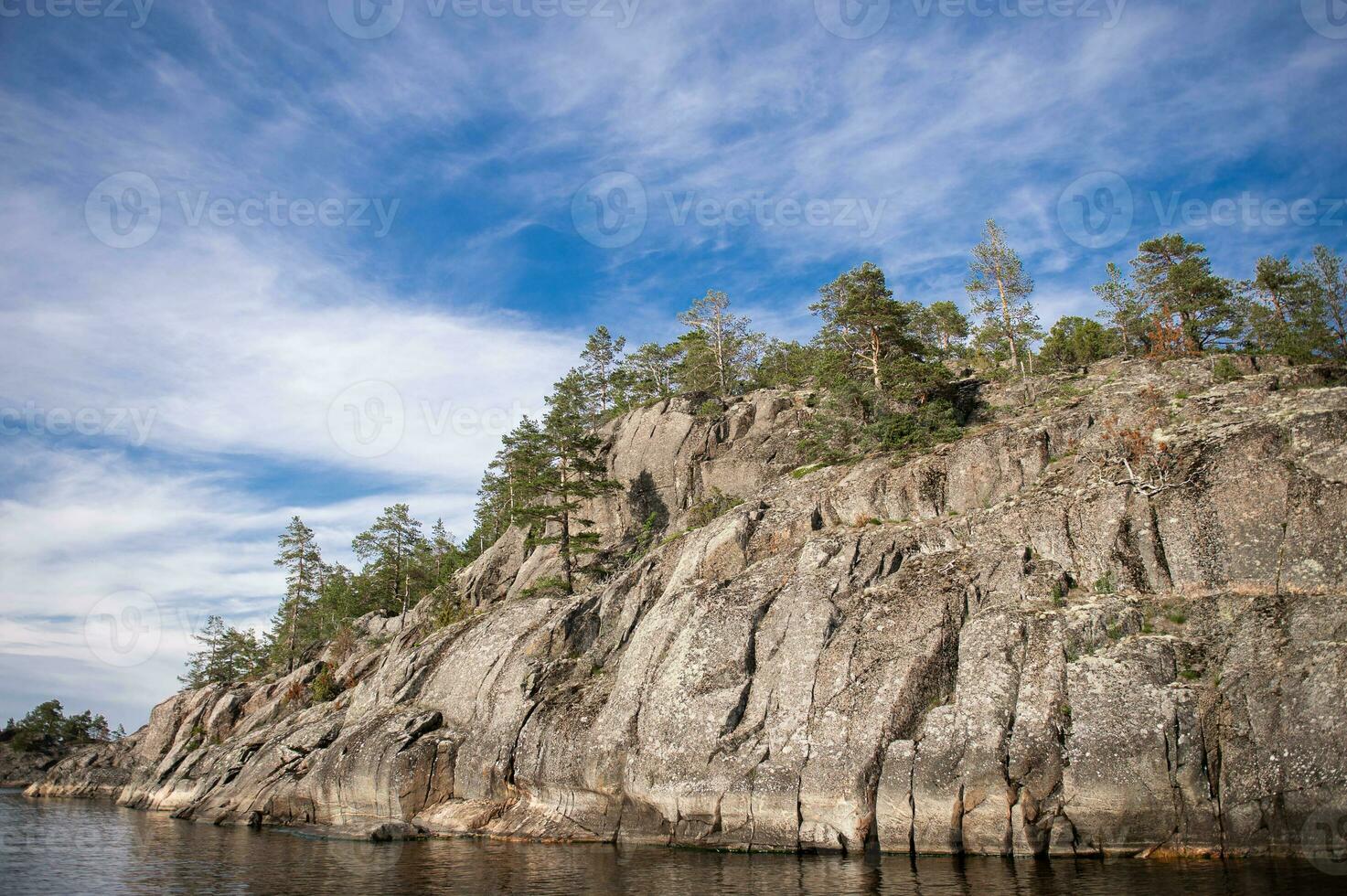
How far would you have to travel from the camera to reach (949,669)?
1155 inches

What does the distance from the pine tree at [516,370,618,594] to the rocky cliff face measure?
9.37 meters

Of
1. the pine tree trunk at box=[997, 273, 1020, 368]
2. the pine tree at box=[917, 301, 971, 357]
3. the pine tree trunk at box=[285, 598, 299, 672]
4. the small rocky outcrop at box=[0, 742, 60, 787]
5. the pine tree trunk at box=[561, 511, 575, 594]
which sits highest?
the pine tree at box=[917, 301, 971, 357]

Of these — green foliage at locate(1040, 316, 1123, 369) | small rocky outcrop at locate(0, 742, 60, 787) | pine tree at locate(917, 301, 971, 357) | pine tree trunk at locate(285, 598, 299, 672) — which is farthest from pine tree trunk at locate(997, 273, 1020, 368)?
small rocky outcrop at locate(0, 742, 60, 787)

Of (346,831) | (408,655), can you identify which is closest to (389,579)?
(408,655)

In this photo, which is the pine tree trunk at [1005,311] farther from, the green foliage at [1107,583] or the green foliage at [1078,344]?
the green foliage at [1107,583]

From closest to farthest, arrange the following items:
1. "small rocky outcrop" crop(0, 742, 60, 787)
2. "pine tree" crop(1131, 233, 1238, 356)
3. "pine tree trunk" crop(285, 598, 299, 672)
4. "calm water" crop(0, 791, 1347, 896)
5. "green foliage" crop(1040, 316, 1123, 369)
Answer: "calm water" crop(0, 791, 1347, 896) → "pine tree" crop(1131, 233, 1238, 356) → "green foliage" crop(1040, 316, 1123, 369) → "pine tree trunk" crop(285, 598, 299, 672) → "small rocky outcrop" crop(0, 742, 60, 787)

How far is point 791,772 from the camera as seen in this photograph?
29.1 metres

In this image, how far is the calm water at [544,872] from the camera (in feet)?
65.8

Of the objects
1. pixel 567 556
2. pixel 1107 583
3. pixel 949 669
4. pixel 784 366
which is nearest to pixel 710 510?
pixel 567 556

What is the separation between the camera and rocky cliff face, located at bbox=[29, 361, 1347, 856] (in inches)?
936

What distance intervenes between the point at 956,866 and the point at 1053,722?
20.0ft

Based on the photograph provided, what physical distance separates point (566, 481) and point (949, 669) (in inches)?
1366

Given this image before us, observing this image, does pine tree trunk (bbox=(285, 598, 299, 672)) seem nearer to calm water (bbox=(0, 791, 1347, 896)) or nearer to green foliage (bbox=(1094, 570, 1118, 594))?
calm water (bbox=(0, 791, 1347, 896))

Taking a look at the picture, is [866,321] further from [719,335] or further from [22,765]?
[22,765]
